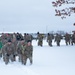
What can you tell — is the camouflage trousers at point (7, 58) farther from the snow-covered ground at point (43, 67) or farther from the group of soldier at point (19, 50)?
the snow-covered ground at point (43, 67)

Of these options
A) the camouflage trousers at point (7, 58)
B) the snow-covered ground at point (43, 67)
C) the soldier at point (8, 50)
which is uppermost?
Result: the soldier at point (8, 50)

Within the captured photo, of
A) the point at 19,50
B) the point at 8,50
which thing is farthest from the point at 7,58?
the point at 19,50

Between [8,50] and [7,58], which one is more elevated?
[8,50]

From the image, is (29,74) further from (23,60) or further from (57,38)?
(57,38)

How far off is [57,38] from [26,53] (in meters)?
20.1

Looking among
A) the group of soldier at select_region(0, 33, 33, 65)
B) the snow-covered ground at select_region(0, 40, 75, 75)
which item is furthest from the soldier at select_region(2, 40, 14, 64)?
the snow-covered ground at select_region(0, 40, 75, 75)

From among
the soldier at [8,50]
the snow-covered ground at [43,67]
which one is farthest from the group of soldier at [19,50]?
the snow-covered ground at [43,67]

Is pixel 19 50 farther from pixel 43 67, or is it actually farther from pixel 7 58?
pixel 43 67

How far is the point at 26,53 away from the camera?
20.0 m

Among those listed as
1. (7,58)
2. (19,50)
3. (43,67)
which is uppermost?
(19,50)

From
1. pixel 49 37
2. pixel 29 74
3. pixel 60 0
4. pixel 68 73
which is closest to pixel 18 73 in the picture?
pixel 29 74

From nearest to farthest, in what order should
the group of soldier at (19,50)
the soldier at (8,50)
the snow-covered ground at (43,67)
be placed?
1. the snow-covered ground at (43,67)
2. the group of soldier at (19,50)
3. the soldier at (8,50)

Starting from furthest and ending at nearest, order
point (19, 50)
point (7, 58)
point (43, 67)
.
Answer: point (7, 58) → point (19, 50) → point (43, 67)

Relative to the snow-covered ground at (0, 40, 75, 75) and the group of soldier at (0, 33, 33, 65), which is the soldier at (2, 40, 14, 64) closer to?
the group of soldier at (0, 33, 33, 65)
